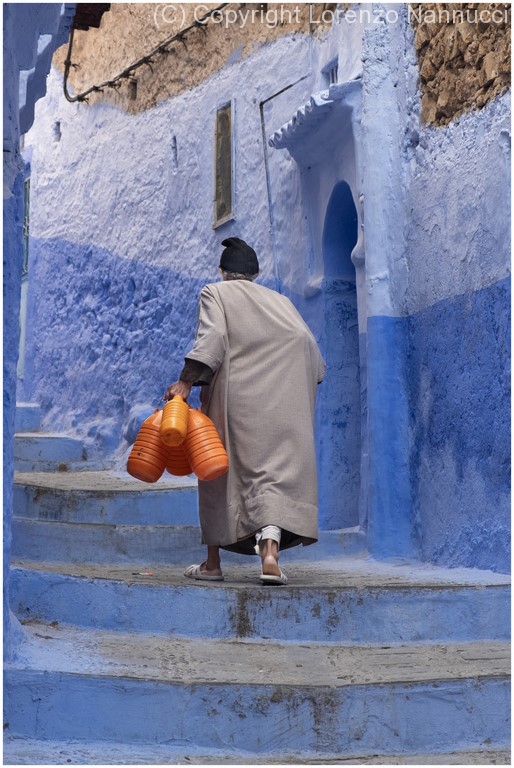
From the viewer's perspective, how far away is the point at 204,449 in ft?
14.5

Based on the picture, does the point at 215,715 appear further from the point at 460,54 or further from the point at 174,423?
the point at 460,54

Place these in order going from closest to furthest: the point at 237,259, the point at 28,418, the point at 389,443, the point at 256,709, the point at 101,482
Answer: the point at 256,709 → the point at 237,259 → the point at 389,443 → the point at 101,482 → the point at 28,418

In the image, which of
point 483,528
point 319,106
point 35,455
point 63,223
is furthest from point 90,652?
point 63,223

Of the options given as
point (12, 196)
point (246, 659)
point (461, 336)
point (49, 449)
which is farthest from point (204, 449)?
point (49, 449)

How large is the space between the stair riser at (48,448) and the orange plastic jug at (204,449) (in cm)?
448

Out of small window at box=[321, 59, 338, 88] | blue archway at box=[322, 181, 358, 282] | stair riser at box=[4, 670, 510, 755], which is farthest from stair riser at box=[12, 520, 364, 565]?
small window at box=[321, 59, 338, 88]

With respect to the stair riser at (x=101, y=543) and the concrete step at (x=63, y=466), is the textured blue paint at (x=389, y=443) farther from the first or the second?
the concrete step at (x=63, y=466)

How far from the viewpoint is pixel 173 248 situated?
9219 mm

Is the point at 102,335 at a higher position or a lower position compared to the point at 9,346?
higher

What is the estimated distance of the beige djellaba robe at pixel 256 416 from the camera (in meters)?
4.64

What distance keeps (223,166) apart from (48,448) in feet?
8.49

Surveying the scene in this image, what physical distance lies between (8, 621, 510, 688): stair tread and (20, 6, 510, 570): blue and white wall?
101 centimetres

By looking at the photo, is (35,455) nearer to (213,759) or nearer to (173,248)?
(173,248)

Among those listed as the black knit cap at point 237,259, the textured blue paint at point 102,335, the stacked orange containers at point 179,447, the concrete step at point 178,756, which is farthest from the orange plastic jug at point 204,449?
the textured blue paint at point 102,335
